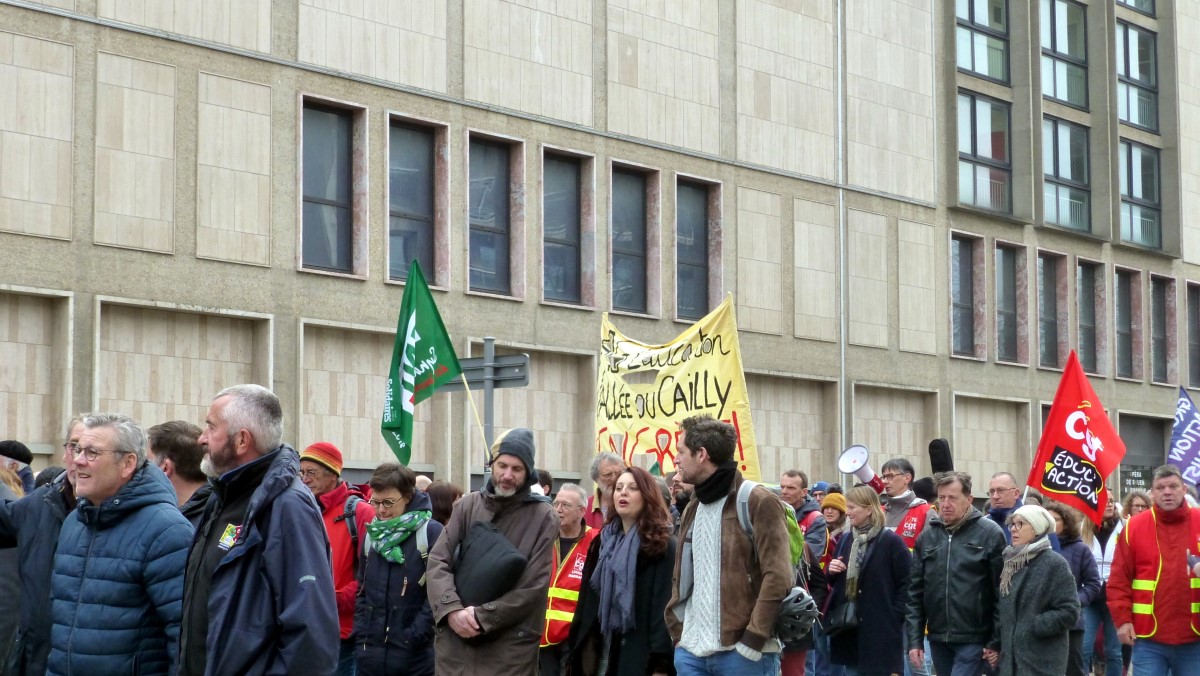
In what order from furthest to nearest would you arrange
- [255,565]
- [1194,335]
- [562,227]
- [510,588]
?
[1194,335], [562,227], [510,588], [255,565]

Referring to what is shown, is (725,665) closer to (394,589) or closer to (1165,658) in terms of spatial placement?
(394,589)

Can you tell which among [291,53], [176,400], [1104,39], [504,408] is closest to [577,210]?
[504,408]

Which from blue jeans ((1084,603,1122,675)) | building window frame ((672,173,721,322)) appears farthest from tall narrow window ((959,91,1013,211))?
blue jeans ((1084,603,1122,675))

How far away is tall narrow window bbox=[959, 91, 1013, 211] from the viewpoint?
37.1m

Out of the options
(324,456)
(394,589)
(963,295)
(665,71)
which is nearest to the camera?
(394,589)

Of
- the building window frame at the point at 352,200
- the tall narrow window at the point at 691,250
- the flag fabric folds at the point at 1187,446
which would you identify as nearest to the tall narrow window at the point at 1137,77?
the tall narrow window at the point at 691,250

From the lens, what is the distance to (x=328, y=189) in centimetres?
2614

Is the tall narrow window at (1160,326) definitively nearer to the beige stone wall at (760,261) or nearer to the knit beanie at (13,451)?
the beige stone wall at (760,261)

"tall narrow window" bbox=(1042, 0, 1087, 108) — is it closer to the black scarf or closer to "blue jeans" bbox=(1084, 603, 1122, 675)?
"blue jeans" bbox=(1084, 603, 1122, 675)

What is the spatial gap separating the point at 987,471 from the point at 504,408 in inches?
553

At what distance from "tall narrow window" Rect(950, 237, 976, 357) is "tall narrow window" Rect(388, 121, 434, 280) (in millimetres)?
13584

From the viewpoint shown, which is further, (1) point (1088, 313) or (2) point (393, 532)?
(1) point (1088, 313)

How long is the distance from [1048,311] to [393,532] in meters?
30.8

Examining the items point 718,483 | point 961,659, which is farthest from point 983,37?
point 718,483
